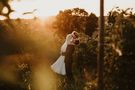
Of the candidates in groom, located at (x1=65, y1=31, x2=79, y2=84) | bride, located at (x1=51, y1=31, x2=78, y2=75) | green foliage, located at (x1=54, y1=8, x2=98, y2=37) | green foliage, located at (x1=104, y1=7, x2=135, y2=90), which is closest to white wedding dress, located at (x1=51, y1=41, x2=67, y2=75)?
bride, located at (x1=51, y1=31, x2=78, y2=75)

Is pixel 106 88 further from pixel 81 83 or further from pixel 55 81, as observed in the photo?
pixel 55 81

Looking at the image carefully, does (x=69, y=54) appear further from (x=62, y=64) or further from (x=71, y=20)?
(x=71, y=20)

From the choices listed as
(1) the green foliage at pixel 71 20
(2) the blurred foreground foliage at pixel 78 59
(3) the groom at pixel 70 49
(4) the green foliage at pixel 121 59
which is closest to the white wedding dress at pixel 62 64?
(3) the groom at pixel 70 49

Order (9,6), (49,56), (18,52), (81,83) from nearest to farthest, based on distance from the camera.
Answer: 1. (9,6)
2. (18,52)
3. (81,83)
4. (49,56)

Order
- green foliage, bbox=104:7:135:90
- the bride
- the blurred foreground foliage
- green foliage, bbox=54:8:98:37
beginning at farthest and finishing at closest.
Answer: green foliage, bbox=54:8:98:37, the bride, green foliage, bbox=104:7:135:90, the blurred foreground foliage

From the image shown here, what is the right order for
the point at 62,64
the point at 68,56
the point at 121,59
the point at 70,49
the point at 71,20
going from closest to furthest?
1. the point at 121,59
2. the point at 70,49
3. the point at 68,56
4. the point at 62,64
5. the point at 71,20

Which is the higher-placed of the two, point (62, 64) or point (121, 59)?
point (121, 59)

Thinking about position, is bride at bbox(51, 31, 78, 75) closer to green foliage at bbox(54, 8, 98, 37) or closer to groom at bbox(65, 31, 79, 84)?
groom at bbox(65, 31, 79, 84)

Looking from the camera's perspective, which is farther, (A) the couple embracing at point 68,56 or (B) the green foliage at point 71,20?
(B) the green foliage at point 71,20

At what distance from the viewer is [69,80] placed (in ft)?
50.8

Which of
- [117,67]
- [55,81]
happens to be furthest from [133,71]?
[55,81]

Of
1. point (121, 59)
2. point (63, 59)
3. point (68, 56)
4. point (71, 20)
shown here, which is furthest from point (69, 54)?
point (71, 20)

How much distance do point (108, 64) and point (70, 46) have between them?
2660 mm

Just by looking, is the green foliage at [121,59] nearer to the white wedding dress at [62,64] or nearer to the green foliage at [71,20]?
the white wedding dress at [62,64]
